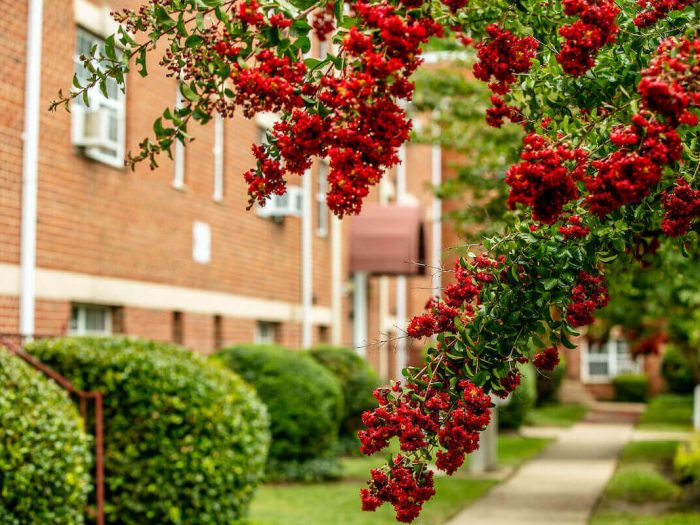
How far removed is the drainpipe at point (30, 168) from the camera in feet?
36.2

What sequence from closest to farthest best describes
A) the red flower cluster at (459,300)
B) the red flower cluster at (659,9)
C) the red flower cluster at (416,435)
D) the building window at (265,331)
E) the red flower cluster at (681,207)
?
the red flower cluster at (681,207) < the red flower cluster at (416,435) < the red flower cluster at (459,300) < the red flower cluster at (659,9) < the building window at (265,331)

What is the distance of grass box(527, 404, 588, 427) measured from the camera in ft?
95.8

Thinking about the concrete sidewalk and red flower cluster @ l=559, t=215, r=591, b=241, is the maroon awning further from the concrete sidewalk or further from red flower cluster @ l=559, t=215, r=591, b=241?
red flower cluster @ l=559, t=215, r=591, b=241

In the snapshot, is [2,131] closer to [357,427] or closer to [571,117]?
[571,117]

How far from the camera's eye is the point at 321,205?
21.6 metres

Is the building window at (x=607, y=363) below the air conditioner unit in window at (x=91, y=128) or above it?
below

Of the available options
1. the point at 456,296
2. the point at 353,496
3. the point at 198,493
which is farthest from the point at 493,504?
the point at 456,296

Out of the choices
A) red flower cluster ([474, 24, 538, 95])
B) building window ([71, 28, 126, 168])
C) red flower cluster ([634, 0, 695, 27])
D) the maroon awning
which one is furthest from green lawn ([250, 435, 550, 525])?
red flower cluster ([634, 0, 695, 27])

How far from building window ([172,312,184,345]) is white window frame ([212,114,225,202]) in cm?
209

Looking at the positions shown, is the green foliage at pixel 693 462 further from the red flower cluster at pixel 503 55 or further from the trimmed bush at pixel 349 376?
the red flower cluster at pixel 503 55

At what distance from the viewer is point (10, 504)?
7836mm

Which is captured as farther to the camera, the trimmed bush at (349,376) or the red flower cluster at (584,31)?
the trimmed bush at (349,376)

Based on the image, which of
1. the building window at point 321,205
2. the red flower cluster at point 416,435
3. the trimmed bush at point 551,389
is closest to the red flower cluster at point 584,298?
the red flower cluster at point 416,435

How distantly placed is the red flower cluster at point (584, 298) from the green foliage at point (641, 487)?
1018 cm
